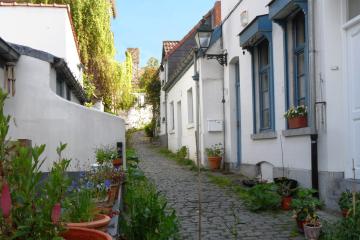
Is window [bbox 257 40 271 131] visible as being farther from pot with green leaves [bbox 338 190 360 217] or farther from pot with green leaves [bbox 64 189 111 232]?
pot with green leaves [bbox 64 189 111 232]

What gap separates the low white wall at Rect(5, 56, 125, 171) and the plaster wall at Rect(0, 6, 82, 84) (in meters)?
6.12

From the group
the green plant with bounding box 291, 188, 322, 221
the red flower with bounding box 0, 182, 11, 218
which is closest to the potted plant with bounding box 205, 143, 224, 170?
the green plant with bounding box 291, 188, 322, 221

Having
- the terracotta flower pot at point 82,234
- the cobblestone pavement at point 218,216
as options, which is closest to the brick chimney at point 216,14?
the cobblestone pavement at point 218,216

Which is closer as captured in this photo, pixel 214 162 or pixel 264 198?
pixel 264 198

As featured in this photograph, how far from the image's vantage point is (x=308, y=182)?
755 cm

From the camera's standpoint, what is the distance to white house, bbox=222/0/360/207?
6.74 metres

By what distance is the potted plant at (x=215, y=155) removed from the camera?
1370cm

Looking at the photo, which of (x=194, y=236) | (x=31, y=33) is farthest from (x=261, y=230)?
(x=31, y=33)

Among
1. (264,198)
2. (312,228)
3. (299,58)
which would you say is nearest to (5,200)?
(312,228)

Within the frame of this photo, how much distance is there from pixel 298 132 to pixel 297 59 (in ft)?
4.74

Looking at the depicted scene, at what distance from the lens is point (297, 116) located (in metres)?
7.83

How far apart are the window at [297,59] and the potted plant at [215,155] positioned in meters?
5.35

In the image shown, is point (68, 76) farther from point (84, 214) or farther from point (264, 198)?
point (84, 214)

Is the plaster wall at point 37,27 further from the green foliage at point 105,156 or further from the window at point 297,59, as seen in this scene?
the window at point 297,59
